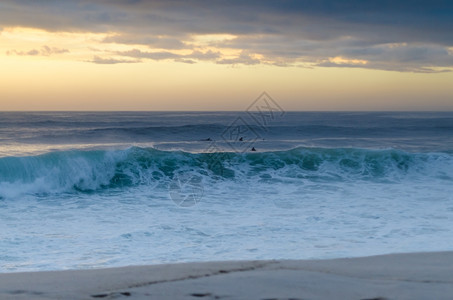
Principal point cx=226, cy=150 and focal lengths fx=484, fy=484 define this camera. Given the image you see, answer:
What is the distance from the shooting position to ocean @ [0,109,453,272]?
23.8 feet

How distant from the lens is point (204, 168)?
1788 centimetres

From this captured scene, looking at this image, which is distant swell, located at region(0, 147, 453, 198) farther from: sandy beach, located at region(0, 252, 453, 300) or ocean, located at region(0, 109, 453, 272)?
sandy beach, located at region(0, 252, 453, 300)

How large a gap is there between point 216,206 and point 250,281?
6673mm

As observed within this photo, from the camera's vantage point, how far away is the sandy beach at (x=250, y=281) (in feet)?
14.1

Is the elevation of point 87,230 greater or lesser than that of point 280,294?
lesser

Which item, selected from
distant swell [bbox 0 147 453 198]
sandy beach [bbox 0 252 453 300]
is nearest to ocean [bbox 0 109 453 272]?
distant swell [bbox 0 147 453 198]

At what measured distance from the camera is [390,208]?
1081cm

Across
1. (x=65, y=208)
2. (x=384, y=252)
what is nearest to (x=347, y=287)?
(x=384, y=252)

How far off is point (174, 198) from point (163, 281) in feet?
25.3

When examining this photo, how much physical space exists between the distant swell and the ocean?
0.15 ft

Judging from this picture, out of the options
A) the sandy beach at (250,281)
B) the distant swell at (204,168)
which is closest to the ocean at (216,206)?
the distant swell at (204,168)

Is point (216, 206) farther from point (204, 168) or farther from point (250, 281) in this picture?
point (250, 281)

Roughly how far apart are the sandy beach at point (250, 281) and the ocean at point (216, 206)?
43.2 inches

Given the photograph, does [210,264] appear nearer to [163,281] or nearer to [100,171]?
[163,281]
